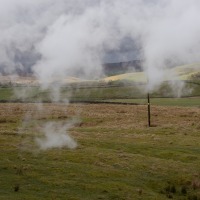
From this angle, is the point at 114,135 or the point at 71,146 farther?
the point at 114,135

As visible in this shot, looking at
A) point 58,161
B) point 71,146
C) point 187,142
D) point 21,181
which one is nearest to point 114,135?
point 187,142

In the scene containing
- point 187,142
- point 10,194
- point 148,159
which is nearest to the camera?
point 10,194

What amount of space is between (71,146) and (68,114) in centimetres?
5564

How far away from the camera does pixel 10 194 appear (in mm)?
33938

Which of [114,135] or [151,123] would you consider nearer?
[114,135]

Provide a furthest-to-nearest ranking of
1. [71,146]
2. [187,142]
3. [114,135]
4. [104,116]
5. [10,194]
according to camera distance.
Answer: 1. [104,116]
2. [114,135]
3. [187,142]
4. [71,146]
5. [10,194]

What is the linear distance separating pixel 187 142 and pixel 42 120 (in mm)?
40702

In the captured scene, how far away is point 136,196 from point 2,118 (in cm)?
6570

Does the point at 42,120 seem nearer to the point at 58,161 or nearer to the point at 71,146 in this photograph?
the point at 71,146

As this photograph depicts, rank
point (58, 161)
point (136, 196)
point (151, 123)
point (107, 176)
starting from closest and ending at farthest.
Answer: point (136, 196), point (107, 176), point (58, 161), point (151, 123)

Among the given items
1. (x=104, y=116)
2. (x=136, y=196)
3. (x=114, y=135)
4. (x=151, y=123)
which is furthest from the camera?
(x=104, y=116)

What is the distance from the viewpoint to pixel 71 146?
5653cm

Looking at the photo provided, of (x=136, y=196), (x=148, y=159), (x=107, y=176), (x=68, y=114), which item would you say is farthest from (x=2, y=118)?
(x=136, y=196)

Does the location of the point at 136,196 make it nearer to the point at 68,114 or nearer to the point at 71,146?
the point at 71,146
